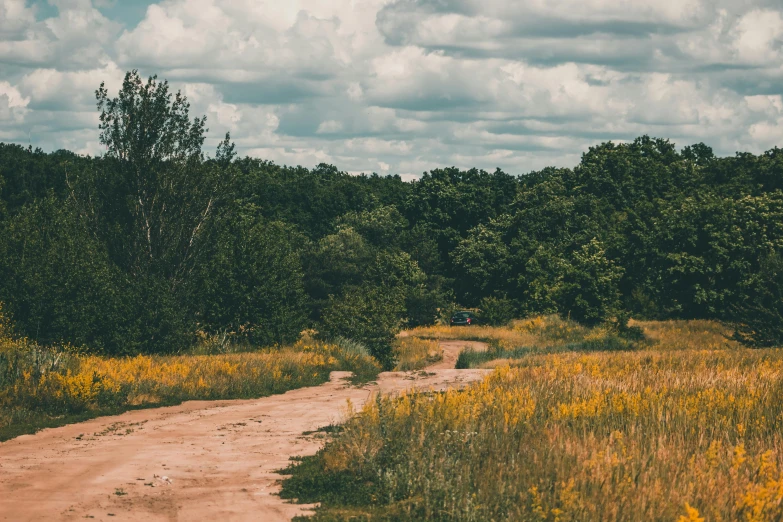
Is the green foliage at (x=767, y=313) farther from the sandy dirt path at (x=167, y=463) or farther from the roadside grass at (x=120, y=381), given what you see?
the sandy dirt path at (x=167, y=463)

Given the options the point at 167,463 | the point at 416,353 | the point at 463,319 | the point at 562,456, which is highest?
the point at 562,456

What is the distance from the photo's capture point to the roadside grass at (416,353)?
127 ft

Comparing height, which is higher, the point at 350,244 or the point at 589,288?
the point at 350,244

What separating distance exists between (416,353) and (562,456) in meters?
32.4

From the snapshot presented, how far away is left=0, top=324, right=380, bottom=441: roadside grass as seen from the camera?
18594 millimetres

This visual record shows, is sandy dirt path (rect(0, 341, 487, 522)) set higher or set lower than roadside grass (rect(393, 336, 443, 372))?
higher

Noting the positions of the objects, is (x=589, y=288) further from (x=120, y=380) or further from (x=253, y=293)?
(x=120, y=380)

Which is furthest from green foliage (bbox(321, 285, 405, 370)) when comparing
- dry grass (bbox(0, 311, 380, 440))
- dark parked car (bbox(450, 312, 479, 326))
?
dark parked car (bbox(450, 312, 479, 326))

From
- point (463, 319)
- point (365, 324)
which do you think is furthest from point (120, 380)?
point (463, 319)

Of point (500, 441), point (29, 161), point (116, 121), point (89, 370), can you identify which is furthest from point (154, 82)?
point (29, 161)

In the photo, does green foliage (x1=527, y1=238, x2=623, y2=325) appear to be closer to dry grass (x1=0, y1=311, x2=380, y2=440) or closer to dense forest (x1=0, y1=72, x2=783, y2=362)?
dense forest (x1=0, y1=72, x2=783, y2=362)

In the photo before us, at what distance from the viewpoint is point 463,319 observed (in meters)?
64.0

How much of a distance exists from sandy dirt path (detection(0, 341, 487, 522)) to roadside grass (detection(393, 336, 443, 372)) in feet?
55.8

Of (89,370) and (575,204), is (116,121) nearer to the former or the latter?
(89,370)
